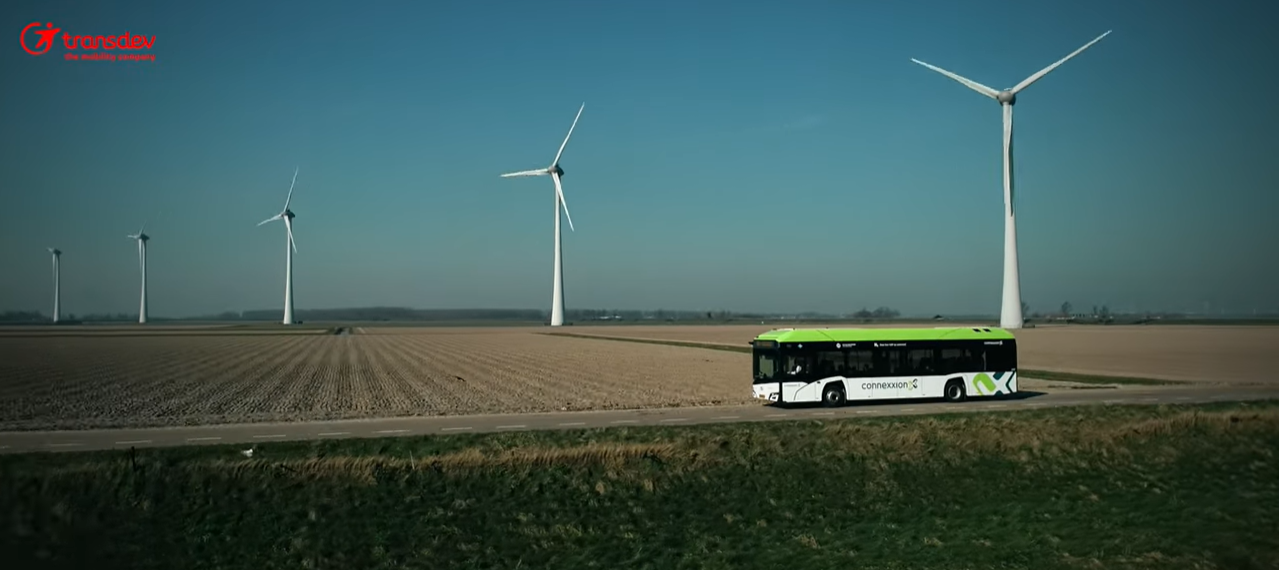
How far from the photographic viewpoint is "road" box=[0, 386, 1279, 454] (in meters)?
32.9

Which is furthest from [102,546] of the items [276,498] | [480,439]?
[480,439]

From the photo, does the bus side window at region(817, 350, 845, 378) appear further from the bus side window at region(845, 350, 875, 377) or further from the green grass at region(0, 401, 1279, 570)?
the green grass at region(0, 401, 1279, 570)

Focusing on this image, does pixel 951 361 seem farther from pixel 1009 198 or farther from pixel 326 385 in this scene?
pixel 1009 198

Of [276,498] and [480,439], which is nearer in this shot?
[276,498]

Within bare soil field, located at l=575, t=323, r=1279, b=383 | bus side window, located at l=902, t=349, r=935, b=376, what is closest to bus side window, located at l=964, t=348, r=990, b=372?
bus side window, located at l=902, t=349, r=935, b=376

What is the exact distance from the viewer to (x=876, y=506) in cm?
2719

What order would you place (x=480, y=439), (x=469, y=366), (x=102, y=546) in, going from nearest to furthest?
(x=102, y=546) < (x=480, y=439) < (x=469, y=366)

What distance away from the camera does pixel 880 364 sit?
152 feet

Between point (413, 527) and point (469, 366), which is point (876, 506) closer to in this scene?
point (413, 527)

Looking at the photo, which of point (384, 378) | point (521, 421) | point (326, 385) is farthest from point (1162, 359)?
point (326, 385)

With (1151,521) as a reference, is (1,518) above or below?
above

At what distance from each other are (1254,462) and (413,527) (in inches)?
1173

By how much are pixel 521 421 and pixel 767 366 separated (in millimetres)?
13357

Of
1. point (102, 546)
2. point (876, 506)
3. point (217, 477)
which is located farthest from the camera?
point (876, 506)
